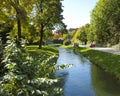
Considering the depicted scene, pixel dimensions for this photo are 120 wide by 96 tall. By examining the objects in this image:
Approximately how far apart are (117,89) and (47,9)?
33.0m

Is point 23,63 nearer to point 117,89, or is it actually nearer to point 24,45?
point 24,45

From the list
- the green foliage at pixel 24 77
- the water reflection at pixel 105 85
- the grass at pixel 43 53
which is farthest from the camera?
the water reflection at pixel 105 85

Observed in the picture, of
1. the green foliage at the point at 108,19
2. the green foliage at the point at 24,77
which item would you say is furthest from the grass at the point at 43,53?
the green foliage at the point at 108,19

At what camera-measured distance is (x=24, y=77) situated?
586cm

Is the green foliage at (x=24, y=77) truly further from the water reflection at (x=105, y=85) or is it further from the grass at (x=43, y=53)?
the water reflection at (x=105, y=85)

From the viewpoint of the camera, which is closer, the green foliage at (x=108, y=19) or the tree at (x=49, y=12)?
the tree at (x=49, y=12)

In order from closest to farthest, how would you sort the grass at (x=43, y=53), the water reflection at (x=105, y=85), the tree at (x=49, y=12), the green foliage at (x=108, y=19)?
the grass at (x=43, y=53) < the water reflection at (x=105, y=85) < the tree at (x=49, y=12) < the green foliage at (x=108, y=19)

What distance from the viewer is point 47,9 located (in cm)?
4962

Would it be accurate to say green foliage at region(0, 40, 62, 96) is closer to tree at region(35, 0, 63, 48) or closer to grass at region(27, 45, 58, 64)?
grass at region(27, 45, 58, 64)

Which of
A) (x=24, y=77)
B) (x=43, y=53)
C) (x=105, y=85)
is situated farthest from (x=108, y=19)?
(x=24, y=77)

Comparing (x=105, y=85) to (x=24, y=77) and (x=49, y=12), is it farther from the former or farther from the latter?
(x=49, y=12)

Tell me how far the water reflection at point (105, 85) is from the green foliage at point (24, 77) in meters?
11.0

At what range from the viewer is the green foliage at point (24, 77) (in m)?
5.66

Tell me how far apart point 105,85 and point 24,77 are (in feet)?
49.8
